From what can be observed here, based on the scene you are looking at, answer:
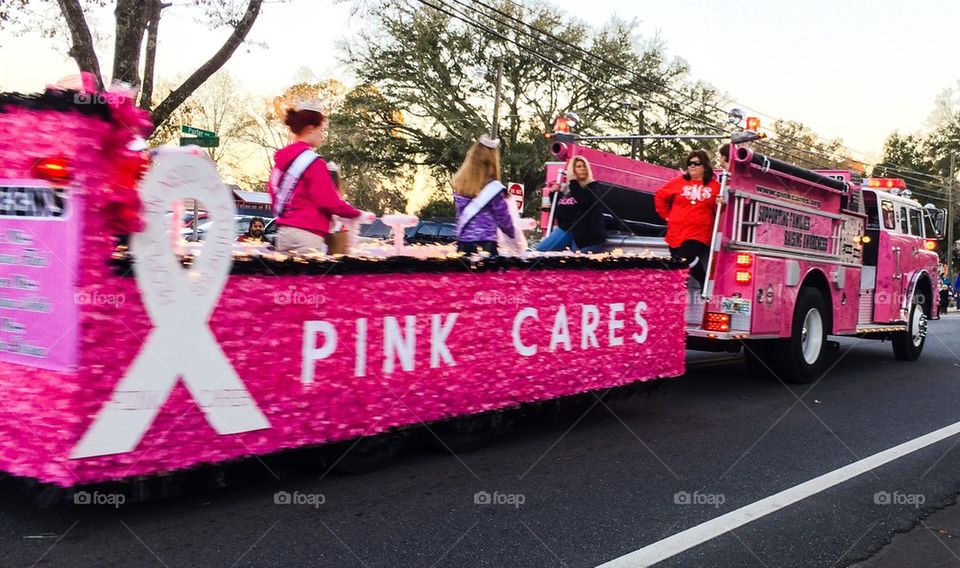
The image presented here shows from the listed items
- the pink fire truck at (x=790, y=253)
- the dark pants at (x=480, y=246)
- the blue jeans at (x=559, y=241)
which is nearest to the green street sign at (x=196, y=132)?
the dark pants at (x=480, y=246)

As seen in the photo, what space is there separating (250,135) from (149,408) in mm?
40899

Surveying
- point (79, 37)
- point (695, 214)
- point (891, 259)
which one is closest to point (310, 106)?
point (695, 214)

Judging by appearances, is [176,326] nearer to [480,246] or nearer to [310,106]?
[310,106]

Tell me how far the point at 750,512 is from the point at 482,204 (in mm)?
2700

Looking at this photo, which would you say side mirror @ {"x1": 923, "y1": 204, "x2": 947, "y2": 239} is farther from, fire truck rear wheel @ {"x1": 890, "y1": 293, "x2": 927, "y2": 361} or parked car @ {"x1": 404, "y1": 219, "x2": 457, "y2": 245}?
parked car @ {"x1": 404, "y1": 219, "x2": 457, "y2": 245}

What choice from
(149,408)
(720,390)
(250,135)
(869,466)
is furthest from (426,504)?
(250,135)

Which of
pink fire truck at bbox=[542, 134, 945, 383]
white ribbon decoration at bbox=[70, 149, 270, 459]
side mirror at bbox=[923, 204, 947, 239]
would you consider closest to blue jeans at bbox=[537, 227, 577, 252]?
pink fire truck at bbox=[542, 134, 945, 383]

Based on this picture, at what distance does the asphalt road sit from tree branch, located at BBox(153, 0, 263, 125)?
32.4 feet

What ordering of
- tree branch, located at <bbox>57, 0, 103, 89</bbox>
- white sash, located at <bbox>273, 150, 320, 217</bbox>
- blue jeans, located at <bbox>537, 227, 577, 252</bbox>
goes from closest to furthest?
1. white sash, located at <bbox>273, 150, 320, 217</bbox>
2. blue jeans, located at <bbox>537, 227, 577, 252</bbox>
3. tree branch, located at <bbox>57, 0, 103, 89</bbox>

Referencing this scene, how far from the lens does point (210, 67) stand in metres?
13.8

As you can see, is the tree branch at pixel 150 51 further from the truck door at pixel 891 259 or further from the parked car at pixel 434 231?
the parked car at pixel 434 231

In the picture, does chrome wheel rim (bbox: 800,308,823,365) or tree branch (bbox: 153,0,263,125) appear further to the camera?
tree branch (bbox: 153,0,263,125)

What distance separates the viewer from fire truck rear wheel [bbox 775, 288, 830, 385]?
27.6ft

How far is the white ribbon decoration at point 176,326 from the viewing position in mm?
3602
